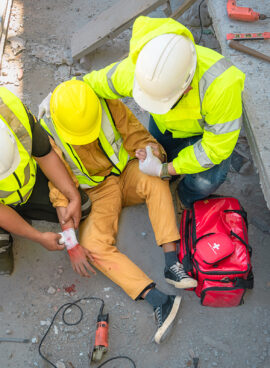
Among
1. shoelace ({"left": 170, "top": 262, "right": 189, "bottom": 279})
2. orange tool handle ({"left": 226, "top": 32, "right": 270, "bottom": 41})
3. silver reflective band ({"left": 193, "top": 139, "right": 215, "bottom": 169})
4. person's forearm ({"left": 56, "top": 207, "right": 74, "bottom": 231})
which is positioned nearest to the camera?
Result: silver reflective band ({"left": 193, "top": 139, "right": 215, "bottom": 169})

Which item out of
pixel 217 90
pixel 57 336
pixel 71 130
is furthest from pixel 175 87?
pixel 57 336

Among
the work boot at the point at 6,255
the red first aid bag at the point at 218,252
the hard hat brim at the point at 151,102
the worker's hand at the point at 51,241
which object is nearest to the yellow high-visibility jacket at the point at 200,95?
the hard hat brim at the point at 151,102

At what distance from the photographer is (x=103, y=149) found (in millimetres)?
2842

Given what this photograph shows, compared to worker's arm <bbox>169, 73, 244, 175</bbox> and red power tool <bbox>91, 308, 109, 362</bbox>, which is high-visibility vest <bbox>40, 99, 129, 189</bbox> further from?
red power tool <bbox>91, 308, 109, 362</bbox>

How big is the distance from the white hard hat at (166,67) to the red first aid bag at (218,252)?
1.00m

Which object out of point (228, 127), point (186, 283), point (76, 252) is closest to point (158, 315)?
point (186, 283)

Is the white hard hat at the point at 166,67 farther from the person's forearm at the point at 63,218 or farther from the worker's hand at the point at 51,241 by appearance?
the worker's hand at the point at 51,241

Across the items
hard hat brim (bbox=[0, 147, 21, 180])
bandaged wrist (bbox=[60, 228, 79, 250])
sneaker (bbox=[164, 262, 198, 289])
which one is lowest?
sneaker (bbox=[164, 262, 198, 289])

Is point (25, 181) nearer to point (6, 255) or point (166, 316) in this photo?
point (6, 255)

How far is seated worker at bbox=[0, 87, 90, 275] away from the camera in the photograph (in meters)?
2.26

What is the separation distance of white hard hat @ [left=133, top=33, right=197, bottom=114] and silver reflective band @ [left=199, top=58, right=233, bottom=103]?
3.9 inches

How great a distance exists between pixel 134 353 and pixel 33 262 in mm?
1057

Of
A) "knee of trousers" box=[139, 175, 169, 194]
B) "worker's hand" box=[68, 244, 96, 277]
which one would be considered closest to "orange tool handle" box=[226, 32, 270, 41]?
"knee of trousers" box=[139, 175, 169, 194]

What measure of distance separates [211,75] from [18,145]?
1268mm
